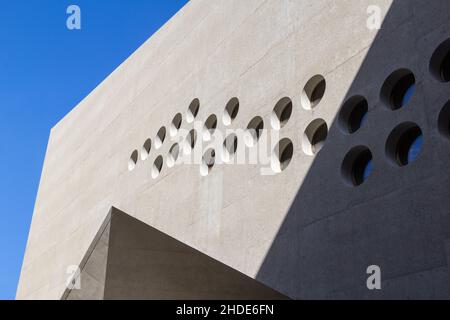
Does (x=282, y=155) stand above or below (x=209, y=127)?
below

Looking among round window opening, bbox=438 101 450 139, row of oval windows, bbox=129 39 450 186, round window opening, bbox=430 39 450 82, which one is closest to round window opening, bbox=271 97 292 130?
row of oval windows, bbox=129 39 450 186

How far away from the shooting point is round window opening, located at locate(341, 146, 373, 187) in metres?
9.23

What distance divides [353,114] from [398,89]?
95 cm

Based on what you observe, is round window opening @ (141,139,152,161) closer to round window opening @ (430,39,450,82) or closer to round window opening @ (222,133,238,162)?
round window opening @ (222,133,238,162)

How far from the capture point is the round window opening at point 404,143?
28.0ft

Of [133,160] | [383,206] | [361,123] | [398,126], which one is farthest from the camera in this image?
[133,160]

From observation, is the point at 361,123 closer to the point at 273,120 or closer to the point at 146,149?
the point at 273,120

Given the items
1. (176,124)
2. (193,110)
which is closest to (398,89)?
(193,110)

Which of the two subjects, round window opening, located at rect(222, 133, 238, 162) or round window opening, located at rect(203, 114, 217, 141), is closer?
round window opening, located at rect(222, 133, 238, 162)

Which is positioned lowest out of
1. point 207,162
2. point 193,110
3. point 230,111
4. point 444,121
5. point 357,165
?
point 357,165

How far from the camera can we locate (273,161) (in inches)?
438

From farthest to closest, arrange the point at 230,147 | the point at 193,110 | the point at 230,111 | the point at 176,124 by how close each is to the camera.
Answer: the point at 176,124, the point at 193,110, the point at 230,111, the point at 230,147

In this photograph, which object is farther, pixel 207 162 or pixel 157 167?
pixel 157 167

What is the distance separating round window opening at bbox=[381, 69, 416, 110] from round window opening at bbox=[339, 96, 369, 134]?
449 mm
